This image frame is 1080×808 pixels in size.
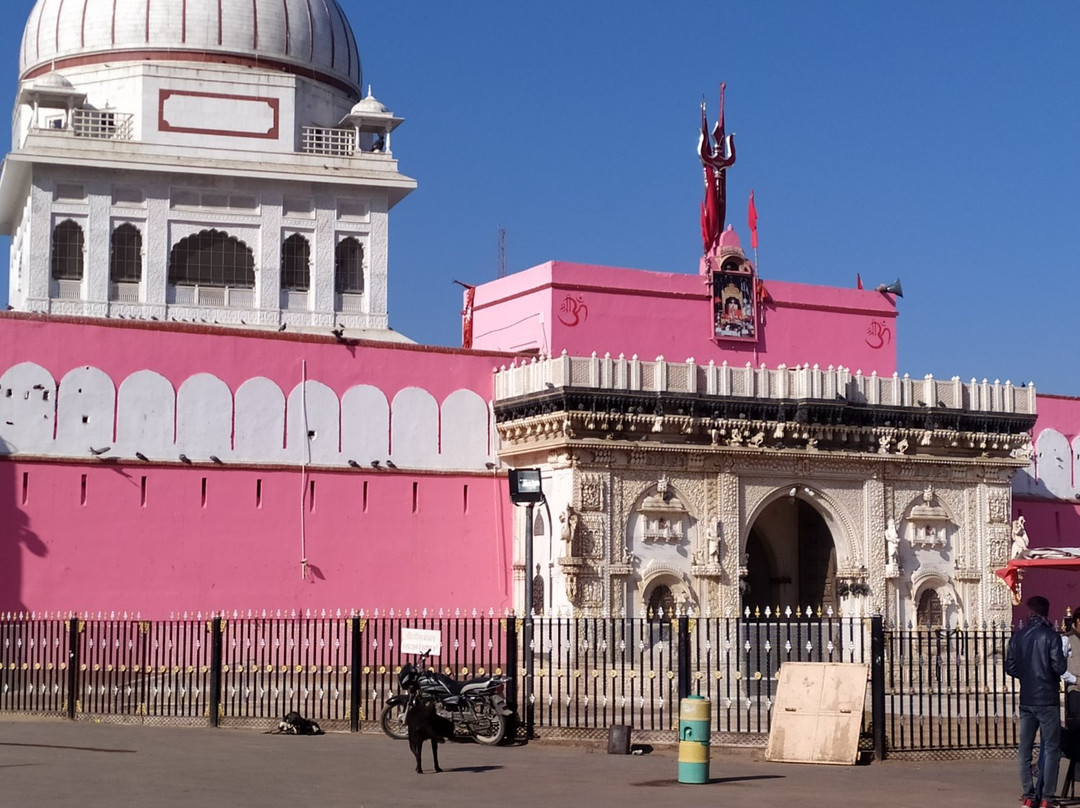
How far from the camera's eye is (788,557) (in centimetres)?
3117

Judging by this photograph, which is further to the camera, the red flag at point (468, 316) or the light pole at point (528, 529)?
the red flag at point (468, 316)

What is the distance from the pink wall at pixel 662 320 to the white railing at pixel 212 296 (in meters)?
4.42

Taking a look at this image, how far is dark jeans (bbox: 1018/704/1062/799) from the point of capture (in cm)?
1318

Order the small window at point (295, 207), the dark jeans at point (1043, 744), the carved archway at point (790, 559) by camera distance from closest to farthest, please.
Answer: the dark jeans at point (1043, 744) → the carved archway at point (790, 559) → the small window at point (295, 207)

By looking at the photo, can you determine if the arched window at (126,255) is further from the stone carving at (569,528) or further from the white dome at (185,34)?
the stone carving at (569,528)

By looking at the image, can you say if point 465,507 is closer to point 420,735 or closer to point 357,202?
point 357,202

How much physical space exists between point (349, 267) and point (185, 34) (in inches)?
216

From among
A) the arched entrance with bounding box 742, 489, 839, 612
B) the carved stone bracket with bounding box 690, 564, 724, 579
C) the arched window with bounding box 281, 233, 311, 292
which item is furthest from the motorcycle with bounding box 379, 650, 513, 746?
the arched window with bounding box 281, 233, 311, 292

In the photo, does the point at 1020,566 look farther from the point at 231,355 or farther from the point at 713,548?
the point at 231,355

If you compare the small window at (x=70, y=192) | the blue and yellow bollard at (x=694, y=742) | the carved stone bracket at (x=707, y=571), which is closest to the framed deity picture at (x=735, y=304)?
the carved stone bracket at (x=707, y=571)

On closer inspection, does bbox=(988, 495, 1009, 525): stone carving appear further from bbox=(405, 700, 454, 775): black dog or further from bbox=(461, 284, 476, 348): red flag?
bbox=(405, 700, 454, 775): black dog

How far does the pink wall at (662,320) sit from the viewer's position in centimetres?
2970

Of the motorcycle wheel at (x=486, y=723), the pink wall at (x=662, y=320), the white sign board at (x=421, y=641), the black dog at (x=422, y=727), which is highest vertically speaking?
the pink wall at (x=662, y=320)

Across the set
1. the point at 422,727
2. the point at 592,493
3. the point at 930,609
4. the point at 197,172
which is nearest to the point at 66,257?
the point at 197,172
